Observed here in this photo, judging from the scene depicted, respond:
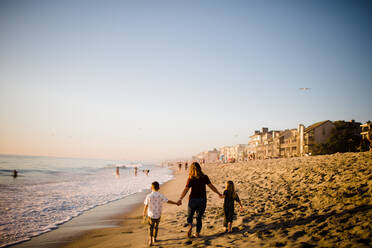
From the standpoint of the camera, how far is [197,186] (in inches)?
215

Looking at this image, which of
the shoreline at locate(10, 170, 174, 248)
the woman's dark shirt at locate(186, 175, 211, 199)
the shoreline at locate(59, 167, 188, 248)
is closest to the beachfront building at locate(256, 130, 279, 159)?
the shoreline at locate(10, 170, 174, 248)

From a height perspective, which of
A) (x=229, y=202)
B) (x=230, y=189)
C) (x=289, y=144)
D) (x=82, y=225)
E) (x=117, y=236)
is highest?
(x=289, y=144)

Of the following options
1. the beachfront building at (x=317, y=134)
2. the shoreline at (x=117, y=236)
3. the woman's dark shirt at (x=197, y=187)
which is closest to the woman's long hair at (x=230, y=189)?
the woman's dark shirt at (x=197, y=187)

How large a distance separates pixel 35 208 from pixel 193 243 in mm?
10679

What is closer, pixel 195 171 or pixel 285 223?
pixel 195 171

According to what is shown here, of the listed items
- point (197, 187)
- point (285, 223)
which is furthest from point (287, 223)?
point (197, 187)

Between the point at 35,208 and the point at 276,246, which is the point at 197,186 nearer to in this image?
the point at 276,246

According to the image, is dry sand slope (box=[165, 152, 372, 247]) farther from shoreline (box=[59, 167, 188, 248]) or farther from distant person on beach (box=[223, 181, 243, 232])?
shoreline (box=[59, 167, 188, 248])

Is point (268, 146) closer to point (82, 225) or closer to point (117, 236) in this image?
point (82, 225)

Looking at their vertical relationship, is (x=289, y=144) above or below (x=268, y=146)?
above

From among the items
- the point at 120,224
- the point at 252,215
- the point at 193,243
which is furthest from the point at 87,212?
the point at 252,215

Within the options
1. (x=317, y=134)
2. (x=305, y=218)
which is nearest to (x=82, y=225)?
(x=305, y=218)

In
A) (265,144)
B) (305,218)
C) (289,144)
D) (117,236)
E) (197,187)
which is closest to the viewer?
(197,187)

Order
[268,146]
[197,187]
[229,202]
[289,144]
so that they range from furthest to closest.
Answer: [268,146] < [289,144] < [229,202] < [197,187]
